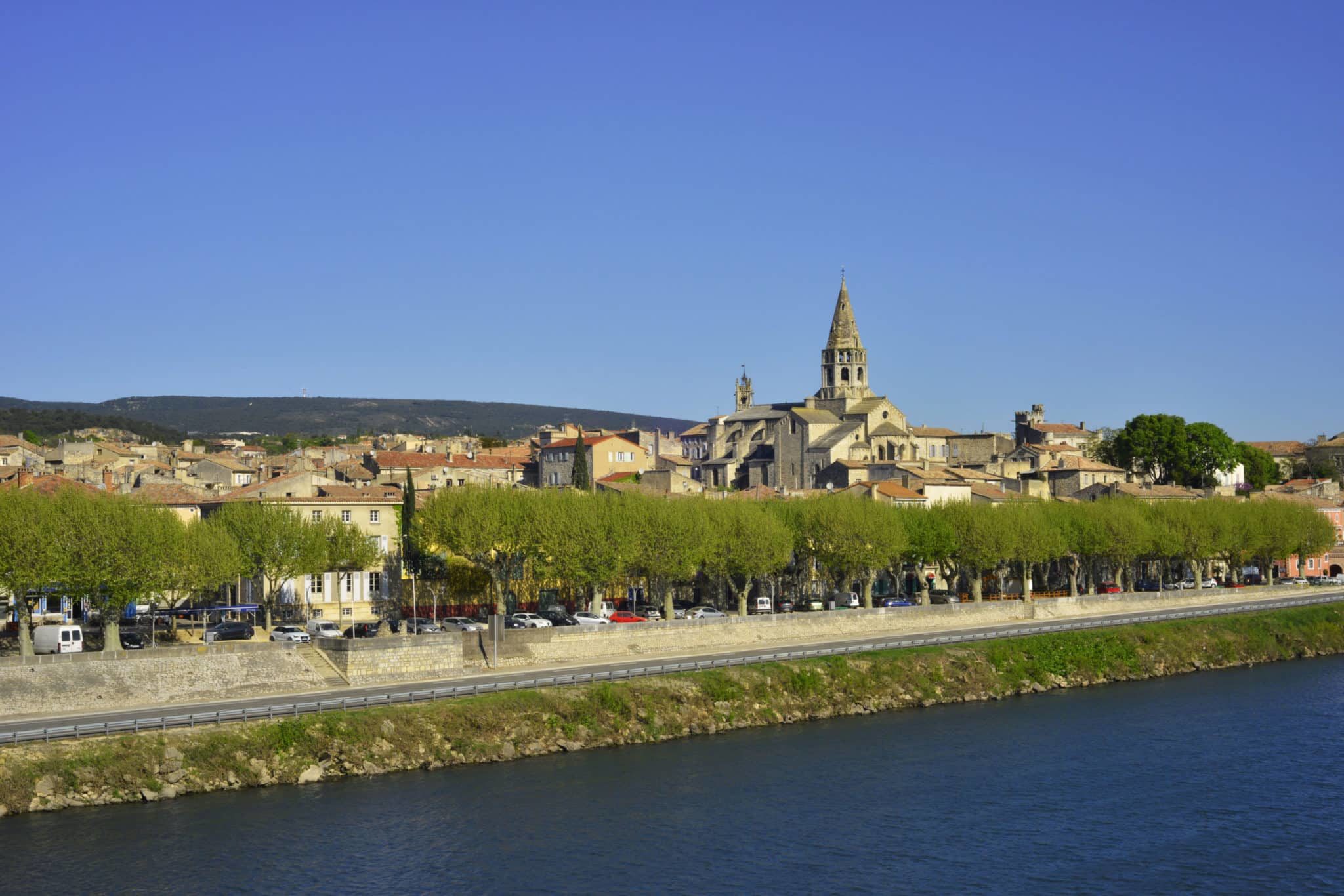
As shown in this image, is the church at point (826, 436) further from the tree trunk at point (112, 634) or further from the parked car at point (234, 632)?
the tree trunk at point (112, 634)

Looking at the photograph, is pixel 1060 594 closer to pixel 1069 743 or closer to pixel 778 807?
pixel 1069 743

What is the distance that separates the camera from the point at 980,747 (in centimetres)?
4950

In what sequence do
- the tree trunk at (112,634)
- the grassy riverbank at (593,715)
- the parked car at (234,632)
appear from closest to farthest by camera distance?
the grassy riverbank at (593,715)
the tree trunk at (112,634)
the parked car at (234,632)

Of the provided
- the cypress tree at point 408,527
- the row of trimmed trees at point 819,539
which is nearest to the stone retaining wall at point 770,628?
the row of trimmed trees at point 819,539

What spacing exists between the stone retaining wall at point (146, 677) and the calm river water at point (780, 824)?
22.5ft

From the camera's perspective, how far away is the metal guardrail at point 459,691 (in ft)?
133

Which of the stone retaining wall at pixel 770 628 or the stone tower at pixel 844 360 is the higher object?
the stone tower at pixel 844 360

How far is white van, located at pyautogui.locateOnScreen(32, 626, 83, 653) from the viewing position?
50594 mm

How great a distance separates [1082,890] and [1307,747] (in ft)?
62.3

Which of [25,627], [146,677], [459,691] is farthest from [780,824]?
[25,627]

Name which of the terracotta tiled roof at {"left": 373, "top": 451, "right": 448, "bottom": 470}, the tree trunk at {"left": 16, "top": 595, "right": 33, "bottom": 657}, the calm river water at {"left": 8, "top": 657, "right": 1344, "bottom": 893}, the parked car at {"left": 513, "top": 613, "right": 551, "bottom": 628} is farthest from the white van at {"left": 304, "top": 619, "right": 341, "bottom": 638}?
the terracotta tiled roof at {"left": 373, "top": 451, "right": 448, "bottom": 470}

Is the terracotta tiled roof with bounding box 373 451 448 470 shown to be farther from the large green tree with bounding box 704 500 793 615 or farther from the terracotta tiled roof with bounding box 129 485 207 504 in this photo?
the large green tree with bounding box 704 500 793 615

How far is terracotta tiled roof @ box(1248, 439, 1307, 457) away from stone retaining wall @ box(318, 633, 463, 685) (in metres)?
142

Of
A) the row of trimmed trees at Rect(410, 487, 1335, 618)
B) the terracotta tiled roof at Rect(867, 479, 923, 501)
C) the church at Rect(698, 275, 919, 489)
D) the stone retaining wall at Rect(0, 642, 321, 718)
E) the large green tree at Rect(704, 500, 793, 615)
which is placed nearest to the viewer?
the stone retaining wall at Rect(0, 642, 321, 718)
